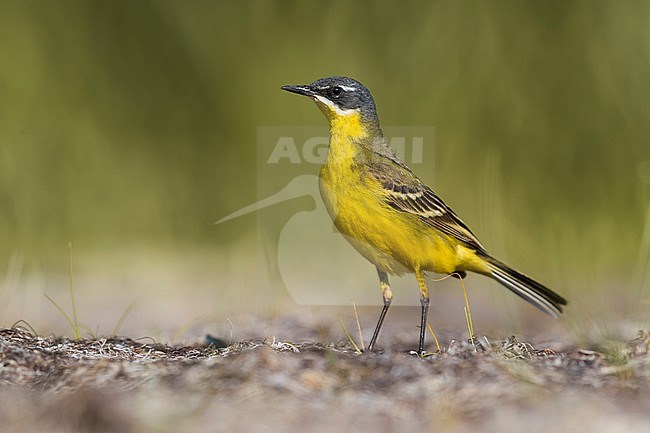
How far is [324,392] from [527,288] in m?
2.44

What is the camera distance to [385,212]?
5.33 metres

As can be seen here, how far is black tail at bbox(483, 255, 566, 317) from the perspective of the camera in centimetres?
562

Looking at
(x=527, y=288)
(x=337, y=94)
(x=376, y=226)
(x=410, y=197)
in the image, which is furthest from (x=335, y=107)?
(x=527, y=288)

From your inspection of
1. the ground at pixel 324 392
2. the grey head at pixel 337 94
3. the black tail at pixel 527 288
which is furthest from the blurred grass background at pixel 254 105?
the ground at pixel 324 392

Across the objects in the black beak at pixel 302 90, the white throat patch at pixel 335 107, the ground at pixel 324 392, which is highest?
the black beak at pixel 302 90

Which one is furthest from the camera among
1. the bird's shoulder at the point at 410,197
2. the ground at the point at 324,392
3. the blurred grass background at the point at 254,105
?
the blurred grass background at the point at 254,105

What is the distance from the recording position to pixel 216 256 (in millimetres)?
9602

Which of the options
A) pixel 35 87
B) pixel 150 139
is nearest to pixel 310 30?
pixel 150 139

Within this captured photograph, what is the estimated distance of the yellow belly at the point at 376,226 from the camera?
525 centimetres

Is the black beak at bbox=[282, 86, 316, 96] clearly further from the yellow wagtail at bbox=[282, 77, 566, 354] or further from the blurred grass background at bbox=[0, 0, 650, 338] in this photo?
the blurred grass background at bbox=[0, 0, 650, 338]

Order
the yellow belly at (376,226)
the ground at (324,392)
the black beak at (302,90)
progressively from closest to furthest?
the ground at (324,392) → the yellow belly at (376,226) → the black beak at (302,90)

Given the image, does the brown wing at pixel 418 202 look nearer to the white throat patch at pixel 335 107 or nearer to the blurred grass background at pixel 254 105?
the white throat patch at pixel 335 107

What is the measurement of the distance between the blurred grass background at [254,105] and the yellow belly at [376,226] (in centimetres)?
381

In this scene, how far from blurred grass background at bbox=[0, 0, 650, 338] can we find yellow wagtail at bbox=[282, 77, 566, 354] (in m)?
3.56
